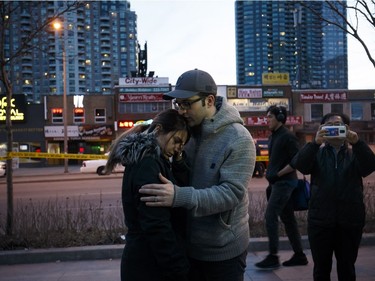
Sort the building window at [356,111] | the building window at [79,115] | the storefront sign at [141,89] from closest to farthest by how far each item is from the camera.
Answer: the building window at [79,115] < the storefront sign at [141,89] < the building window at [356,111]

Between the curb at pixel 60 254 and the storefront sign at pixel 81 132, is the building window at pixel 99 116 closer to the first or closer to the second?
the storefront sign at pixel 81 132

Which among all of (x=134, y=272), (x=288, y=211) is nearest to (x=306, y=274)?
(x=288, y=211)

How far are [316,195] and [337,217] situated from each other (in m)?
0.26

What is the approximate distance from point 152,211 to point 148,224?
0.07 m

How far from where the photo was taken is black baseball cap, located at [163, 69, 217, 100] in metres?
2.53

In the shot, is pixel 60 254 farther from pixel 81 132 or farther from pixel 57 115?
pixel 57 115

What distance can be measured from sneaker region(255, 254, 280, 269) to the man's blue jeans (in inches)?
2.8


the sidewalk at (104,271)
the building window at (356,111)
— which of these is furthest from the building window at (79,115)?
the sidewalk at (104,271)

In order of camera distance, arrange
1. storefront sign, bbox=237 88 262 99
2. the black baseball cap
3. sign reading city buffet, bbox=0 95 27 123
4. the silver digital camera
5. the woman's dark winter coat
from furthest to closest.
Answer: storefront sign, bbox=237 88 262 99, sign reading city buffet, bbox=0 95 27 123, the silver digital camera, the black baseball cap, the woman's dark winter coat

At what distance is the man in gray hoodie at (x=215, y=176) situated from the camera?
2.44m

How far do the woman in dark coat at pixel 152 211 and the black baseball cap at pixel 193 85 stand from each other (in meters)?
0.12

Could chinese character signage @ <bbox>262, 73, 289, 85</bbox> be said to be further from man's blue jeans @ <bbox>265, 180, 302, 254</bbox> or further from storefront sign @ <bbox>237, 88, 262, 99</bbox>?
man's blue jeans @ <bbox>265, 180, 302, 254</bbox>

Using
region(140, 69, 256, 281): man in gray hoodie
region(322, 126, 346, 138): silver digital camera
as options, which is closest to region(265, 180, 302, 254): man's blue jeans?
region(322, 126, 346, 138): silver digital camera

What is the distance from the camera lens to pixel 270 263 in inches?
206
